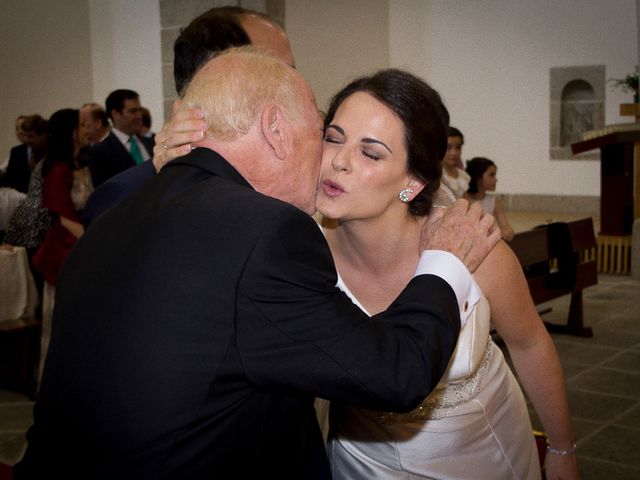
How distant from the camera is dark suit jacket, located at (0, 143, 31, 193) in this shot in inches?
290

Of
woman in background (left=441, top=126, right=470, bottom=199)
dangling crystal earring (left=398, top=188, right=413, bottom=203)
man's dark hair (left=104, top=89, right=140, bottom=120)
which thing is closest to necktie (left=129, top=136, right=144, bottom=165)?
man's dark hair (left=104, top=89, right=140, bottom=120)

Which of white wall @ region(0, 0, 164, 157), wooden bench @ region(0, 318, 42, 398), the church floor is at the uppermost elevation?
white wall @ region(0, 0, 164, 157)

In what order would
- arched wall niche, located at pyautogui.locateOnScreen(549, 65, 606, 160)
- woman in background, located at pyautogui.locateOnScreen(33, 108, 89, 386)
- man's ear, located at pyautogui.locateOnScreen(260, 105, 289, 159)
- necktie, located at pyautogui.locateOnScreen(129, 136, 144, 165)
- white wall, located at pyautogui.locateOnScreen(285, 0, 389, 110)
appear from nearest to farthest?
man's ear, located at pyautogui.locateOnScreen(260, 105, 289, 159) < woman in background, located at pyautogui.locateOnScreen(33, 108, 89, 386) < necktie, located at pyautogui.locateOnScreen(129, 136, 144, 165) < white wall, located at pyautogui.locateOnScreen(285, 0, 389, 110) < arched wall niche, located at pyautogui.locateOnScreen(549, 65, 606, 160)

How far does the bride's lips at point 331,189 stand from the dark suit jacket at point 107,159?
3361 millimetres

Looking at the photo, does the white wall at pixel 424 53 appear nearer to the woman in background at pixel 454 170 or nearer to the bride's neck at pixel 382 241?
the woman in background at pixel 454 170

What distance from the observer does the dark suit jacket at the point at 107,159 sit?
16.9 feet

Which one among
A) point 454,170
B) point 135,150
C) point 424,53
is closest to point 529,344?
point 135,150

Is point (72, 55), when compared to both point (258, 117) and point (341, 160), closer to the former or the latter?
point (341, 160)

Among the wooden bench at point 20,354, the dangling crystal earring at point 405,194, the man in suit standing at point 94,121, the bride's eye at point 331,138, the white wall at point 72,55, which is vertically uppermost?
the white wall at point 72,55

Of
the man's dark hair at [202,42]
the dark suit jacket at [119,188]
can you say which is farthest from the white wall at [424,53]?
the dark suit jacket at [119,188]

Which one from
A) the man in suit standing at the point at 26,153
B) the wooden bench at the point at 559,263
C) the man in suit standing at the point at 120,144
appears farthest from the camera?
the man in suit standing at the point at 26,153

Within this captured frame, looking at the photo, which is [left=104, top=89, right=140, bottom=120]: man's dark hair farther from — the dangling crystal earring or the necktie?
the dangling crystal earring

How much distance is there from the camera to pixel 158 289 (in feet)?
4.19

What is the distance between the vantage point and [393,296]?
7.30 feet
